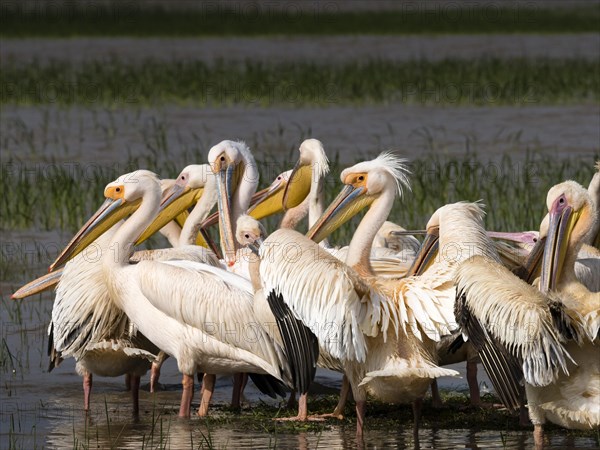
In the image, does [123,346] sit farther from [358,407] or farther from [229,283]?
[358,407]

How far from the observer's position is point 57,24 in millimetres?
44969

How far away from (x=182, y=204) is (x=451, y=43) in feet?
91.8

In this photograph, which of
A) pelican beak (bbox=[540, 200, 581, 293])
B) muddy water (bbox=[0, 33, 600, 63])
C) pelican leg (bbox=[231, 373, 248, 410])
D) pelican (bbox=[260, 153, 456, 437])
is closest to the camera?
pelican (bbox=[260, 153, 456, 437])

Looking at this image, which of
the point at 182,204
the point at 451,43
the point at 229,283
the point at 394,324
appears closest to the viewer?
the point at 394,324

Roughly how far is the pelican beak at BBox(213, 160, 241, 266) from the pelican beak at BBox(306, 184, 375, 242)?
50 centimetres

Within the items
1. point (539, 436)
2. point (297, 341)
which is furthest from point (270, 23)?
point (539, 436)

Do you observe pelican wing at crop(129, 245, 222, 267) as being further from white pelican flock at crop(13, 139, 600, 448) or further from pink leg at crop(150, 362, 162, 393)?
pink leg at crop(150, 362, 162, 393)

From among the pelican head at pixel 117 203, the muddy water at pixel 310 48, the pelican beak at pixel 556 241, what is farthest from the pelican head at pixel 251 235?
the muddy water at pixel 310 48

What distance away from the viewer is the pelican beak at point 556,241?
636 centimetres

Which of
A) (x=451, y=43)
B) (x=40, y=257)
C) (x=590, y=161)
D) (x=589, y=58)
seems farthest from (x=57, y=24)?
(x=40, y=257)

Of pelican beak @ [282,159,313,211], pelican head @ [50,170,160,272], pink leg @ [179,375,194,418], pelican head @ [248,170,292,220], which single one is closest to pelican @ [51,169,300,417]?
pink leg @ [179,375,194,418]

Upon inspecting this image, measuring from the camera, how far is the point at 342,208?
24.1 feet

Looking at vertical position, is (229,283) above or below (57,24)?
above

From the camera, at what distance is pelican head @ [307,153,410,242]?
7078 mm
